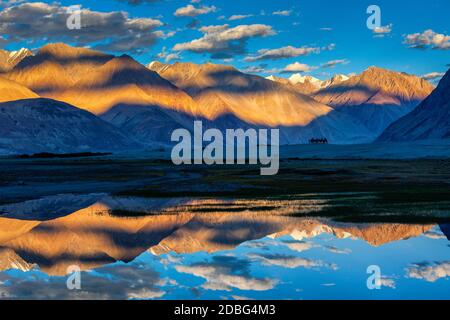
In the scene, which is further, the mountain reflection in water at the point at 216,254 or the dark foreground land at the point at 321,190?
the dark foreground land at the point at 321,190

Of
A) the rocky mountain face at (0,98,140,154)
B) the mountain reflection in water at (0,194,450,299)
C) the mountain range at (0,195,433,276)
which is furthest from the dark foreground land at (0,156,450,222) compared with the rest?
the rocky mountain face at (0,98,140,154)

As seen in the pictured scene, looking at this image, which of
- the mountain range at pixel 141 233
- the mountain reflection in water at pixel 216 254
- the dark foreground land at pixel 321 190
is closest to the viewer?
the mountain reflection in water at pixel 216 254

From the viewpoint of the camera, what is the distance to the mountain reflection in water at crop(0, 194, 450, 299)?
16.8m

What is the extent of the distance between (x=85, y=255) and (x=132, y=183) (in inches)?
1434

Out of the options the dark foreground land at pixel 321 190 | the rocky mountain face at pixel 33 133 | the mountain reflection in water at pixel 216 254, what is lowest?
the mountain reflection in water at pixel 216 254

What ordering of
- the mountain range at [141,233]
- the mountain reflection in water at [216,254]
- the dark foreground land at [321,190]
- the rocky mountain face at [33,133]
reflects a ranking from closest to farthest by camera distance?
the mountain reflection in water at [216,254]
the mountain range at [141,233]
the dark foreground land at [321,190]
the rocky mountain face at [33,133]

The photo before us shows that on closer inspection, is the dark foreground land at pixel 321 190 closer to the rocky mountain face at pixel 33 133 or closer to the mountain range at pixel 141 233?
the mountain range at pixel 141 233

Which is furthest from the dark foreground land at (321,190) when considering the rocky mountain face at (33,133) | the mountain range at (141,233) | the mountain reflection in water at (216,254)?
the rocky mountain face at (33,133)

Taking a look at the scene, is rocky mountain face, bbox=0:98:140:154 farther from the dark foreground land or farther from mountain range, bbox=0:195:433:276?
mountain range, bbox=0:195:433:276

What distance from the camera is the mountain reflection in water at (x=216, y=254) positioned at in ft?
55.2

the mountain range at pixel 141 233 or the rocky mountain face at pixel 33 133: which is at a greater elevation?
the rocky mountain face at pixel 33 133

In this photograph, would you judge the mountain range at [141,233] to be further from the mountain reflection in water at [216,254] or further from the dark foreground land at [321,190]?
the dark foreground land at [321,190]

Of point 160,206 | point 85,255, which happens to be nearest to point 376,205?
point 160,206

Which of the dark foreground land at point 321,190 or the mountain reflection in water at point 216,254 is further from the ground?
the dark foreground land at point 321,190
